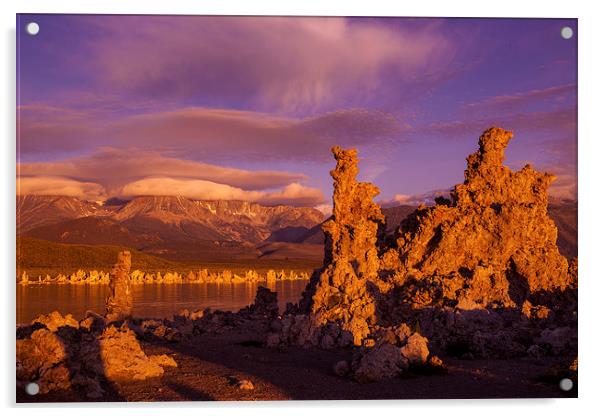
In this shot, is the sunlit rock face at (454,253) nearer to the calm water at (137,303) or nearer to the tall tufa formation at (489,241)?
the tall tufa formation at (489,241)

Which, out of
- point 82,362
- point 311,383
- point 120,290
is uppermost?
point 120,290

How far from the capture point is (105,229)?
476ft

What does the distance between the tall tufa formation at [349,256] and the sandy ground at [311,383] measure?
2454 millimetres

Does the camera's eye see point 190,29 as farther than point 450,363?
No

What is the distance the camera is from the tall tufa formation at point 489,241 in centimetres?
2022

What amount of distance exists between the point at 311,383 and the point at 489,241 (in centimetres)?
975

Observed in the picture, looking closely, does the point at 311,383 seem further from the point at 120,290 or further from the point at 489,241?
the point at 120,290

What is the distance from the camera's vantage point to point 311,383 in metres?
13.4

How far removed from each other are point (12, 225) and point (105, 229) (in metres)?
138

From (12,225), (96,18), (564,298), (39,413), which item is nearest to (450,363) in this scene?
(564,298)

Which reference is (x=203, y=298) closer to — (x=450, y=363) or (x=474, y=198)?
(x=474, y=198)

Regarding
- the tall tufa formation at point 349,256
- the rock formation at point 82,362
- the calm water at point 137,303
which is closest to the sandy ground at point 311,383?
the rock formation at point 82,362

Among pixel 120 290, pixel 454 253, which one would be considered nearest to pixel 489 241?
pixel 454 253

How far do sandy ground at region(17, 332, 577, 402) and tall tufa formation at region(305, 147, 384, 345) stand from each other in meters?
2.45
